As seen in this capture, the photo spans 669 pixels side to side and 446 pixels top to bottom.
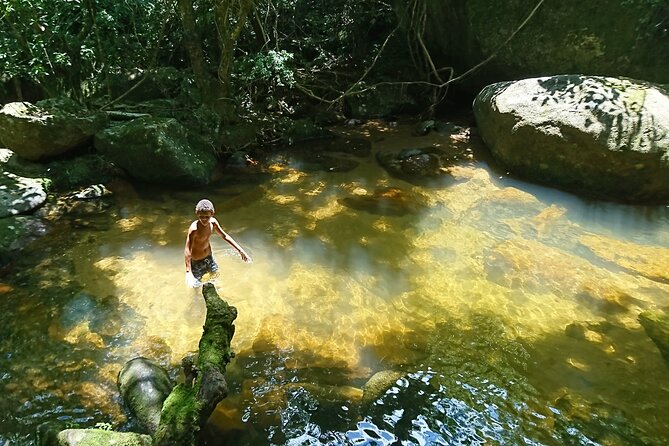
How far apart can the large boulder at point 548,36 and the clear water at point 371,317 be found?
2719 mm

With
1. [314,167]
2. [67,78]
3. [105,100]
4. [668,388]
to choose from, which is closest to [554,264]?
[668,388]

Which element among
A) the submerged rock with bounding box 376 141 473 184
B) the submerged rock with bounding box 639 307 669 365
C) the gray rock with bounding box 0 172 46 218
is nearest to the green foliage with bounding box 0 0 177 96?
the gray rock with bounding box 0 172 46 218

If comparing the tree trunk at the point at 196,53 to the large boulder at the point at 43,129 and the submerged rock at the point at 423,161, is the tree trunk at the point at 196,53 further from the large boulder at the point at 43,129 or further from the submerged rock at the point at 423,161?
the submerged rock at the point at 423,161

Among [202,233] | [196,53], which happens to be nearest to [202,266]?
[202,233]

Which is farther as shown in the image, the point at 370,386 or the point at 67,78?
the point at 67,78

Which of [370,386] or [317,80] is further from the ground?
[317,80]

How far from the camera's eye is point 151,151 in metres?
6.89

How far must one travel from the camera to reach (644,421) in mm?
3338

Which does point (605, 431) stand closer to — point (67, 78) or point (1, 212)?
point (1, 212)

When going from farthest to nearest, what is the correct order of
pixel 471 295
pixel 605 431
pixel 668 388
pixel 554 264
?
pixel 554 264 → pixel 471 295 → pixel 668 388 → pixel 605 431

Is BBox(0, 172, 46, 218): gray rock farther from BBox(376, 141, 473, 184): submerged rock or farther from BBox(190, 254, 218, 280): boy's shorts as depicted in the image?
BBox(376, 141, 473, 184): submerged rock

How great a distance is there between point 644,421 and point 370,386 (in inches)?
77.8

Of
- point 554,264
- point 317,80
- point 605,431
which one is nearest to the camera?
point 605,431

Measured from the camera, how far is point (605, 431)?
3258mm
